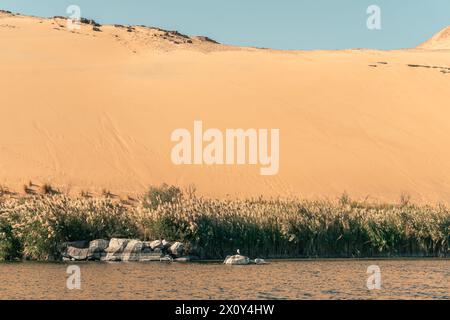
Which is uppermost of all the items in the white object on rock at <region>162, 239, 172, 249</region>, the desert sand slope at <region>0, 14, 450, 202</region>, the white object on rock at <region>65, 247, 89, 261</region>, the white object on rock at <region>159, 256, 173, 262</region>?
the desert sand slope at <region>0, 14, 450, 202</region>

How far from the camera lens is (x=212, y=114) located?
4253 cm

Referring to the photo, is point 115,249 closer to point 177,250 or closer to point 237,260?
point 177,250

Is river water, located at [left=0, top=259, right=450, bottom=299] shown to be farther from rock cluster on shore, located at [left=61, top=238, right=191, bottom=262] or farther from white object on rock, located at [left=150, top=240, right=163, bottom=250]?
white object on rock, located at [left=150, top=240, right=163, bottom=250]

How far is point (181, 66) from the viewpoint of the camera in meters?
53.0

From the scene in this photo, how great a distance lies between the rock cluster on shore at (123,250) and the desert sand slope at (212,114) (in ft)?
29.7

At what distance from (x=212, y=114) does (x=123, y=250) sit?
20037 mm

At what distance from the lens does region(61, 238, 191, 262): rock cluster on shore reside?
2306cm

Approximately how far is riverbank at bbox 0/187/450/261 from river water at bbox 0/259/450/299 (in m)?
1.47

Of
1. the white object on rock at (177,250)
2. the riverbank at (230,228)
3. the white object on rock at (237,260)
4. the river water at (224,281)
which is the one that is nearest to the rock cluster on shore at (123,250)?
the white object on rock at (177,250)

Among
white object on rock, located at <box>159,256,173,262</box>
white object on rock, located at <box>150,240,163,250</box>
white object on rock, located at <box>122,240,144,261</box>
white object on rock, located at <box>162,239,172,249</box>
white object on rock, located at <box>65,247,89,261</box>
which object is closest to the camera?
white object on rock, located at <box>65,247,89,261</box>

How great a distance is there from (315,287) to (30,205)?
972cm

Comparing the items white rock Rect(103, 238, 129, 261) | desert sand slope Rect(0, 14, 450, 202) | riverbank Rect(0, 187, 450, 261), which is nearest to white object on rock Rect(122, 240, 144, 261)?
white rock Rect(103, 238, 129, 261)
